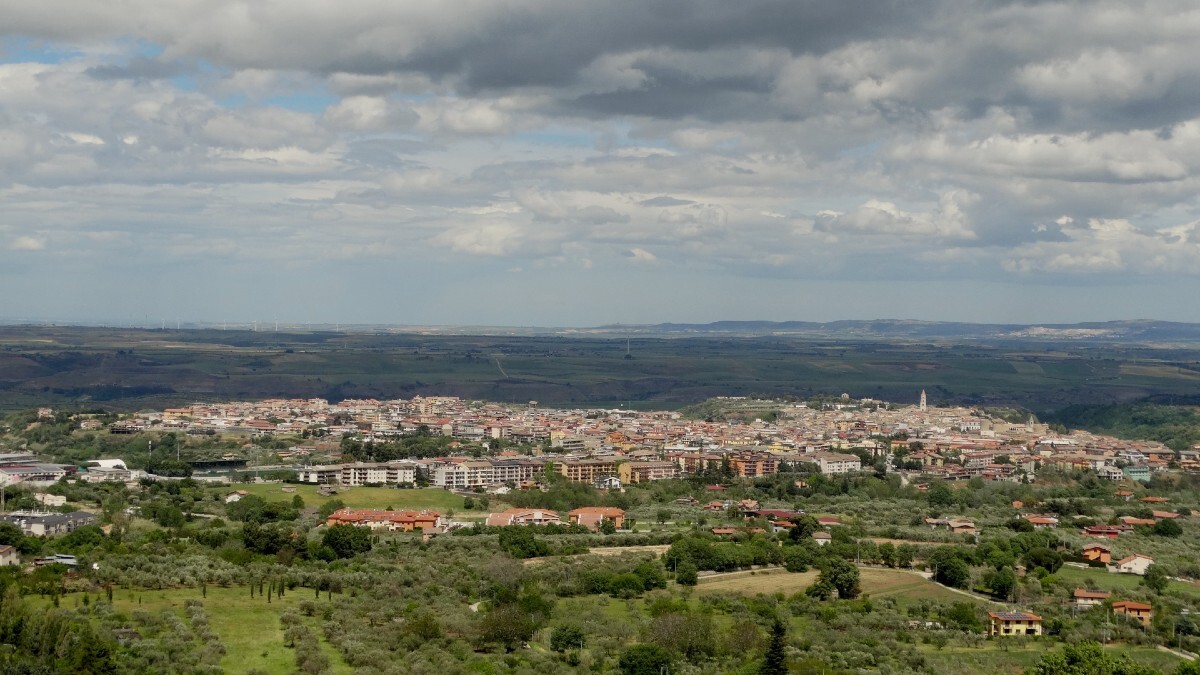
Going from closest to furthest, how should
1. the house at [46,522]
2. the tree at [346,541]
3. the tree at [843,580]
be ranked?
the tree at [843,580] < the tree at [346,541] < the house at [46,522]

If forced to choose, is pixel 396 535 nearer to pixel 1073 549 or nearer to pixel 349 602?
pixel 349 602

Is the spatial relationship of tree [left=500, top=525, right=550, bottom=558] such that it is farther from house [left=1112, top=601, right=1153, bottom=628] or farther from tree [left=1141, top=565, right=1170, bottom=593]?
tree [left=1141, top=565, right=1170, bottom=593]

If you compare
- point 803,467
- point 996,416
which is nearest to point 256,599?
point 803,467

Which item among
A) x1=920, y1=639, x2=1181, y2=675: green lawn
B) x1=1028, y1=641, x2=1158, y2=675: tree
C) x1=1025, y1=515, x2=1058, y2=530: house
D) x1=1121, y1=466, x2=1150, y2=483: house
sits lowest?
x1=1121, y1=466, x2=1150, y2=483: house

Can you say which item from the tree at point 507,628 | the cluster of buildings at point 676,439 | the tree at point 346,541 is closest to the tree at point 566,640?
the tree at point 507,628

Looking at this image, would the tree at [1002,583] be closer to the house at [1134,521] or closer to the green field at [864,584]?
the green field at [864,584]

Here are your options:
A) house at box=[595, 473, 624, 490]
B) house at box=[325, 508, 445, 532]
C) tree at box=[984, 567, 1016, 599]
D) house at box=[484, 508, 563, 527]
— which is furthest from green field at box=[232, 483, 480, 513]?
tree at box=[984, 567, 1016, 599]

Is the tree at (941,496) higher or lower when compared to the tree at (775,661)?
lower
